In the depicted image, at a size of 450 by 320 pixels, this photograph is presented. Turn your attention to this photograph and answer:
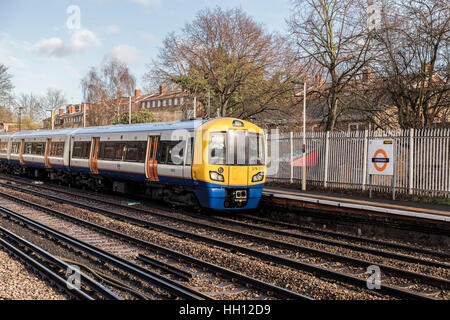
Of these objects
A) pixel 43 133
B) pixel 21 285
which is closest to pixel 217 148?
pixel 21 285

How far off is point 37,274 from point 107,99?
47.0 metres

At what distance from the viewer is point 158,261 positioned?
774cm

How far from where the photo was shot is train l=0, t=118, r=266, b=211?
12.4m

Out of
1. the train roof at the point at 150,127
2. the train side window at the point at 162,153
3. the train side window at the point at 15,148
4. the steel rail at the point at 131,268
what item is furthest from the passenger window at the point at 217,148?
the train side window at the point at 15,148

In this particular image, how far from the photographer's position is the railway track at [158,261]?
6.24 meters

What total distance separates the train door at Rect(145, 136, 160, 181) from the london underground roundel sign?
7213 mm

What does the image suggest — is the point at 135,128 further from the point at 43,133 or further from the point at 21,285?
the point at 43,133

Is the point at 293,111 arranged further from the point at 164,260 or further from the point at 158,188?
the point at 164,260

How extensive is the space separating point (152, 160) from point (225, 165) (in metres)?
3.29

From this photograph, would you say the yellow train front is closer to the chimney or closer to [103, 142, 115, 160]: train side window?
[103, 142, 115, 160]: train side window

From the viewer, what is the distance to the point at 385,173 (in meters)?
13.6

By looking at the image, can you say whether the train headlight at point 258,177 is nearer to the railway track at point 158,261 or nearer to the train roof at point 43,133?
the railway track at point 158,261

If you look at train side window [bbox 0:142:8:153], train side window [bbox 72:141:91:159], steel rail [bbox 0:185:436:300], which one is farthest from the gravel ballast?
train side window [bbox 0:142:8:153]
